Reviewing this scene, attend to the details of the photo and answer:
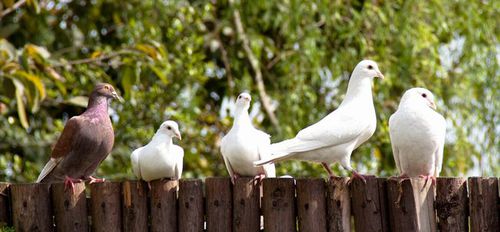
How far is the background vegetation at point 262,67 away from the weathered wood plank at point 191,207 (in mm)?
4292

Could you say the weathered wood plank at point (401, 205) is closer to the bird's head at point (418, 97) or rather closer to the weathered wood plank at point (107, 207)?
the bird's head at point (418, 97)

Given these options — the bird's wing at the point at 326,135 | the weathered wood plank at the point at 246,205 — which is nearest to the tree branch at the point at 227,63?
the bird's wing at the point at 326,135

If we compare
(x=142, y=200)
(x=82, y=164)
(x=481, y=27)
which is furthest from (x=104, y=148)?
(x=481, y=27)

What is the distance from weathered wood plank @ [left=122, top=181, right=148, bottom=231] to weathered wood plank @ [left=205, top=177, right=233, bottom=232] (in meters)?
0.41

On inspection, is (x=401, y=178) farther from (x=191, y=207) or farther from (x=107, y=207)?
(x=107, y=207)

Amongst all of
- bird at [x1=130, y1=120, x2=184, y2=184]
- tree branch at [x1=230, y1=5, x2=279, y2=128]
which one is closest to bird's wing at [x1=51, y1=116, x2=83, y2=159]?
bird at [x1=130, y1=120, x2=184, y2=184]

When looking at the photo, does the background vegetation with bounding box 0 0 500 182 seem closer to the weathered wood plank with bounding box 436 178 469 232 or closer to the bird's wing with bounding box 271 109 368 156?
the bird's wing with bounding box 271 109 368 156

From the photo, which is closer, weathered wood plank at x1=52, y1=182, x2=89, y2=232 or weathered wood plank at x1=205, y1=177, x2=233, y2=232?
weathered wood plank at x1=205, y1=177, x2=233, y2=232

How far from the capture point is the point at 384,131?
36.2 ft

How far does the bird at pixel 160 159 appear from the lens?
22.2 feet

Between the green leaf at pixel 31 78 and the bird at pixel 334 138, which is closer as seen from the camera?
the bird at pixel 334 138

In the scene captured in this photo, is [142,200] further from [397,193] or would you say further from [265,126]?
[265,126]

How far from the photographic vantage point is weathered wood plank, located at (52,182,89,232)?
21.7ft

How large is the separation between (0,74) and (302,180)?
12.5 ft
